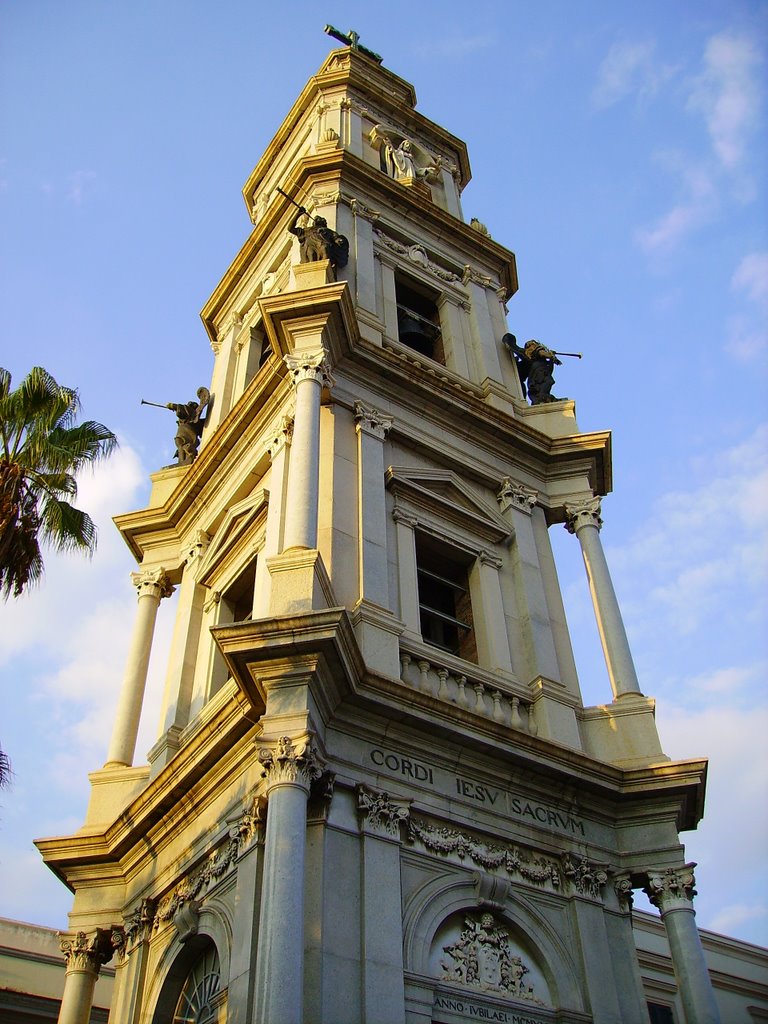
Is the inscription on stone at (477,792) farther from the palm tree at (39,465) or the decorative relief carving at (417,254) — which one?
the decorative relief carving at (417,254)

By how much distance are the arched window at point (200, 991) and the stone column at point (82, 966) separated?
210 cm

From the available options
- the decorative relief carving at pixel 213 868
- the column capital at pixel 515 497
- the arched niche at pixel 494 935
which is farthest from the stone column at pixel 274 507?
the arched niche at pixel 494 935

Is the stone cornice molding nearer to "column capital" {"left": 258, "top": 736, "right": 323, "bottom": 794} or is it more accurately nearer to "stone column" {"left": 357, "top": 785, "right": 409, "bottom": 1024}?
"stone column" {"left": 357, "top": 785, "right": 409, "bottom": 1024}

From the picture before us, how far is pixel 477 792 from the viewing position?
14.9m

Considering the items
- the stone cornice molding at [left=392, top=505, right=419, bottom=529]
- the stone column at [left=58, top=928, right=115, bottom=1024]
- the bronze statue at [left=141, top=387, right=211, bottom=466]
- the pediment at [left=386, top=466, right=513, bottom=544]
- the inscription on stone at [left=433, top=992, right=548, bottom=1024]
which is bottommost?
the inscription on stone at [left=433, top=992, right=548, bottom=1024]

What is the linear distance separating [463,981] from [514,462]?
409 inches

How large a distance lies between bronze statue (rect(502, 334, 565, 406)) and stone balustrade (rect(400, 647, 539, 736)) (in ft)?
28.5

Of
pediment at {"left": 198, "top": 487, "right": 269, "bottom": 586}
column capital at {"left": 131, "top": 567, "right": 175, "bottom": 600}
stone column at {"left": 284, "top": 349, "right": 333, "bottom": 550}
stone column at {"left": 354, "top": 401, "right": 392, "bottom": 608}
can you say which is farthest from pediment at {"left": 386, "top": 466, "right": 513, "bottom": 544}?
column capital at {"left": 131, "top": 567, "right": 175, "bottom": 600}

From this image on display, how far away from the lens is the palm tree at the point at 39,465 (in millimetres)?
16109

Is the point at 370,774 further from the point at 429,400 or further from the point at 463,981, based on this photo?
the point at 429,400

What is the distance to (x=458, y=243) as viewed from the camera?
Answer: 1062 inches

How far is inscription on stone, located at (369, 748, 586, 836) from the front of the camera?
14188 millimetres

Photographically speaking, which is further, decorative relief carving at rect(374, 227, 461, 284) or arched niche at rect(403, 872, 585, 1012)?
decorative relief carving at rect(374, 227, 461, 284)

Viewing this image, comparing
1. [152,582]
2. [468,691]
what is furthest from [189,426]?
[468,691]
